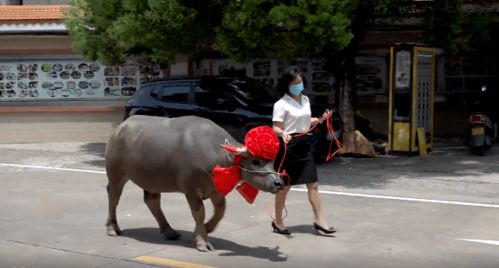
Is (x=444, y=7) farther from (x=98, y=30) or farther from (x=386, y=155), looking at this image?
(x=98, y=30)

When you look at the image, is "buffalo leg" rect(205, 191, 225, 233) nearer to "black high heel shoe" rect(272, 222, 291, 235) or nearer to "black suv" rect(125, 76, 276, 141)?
"black high heel shoe" rect(272, 222, 291, 235)

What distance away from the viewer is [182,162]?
21.7 feet

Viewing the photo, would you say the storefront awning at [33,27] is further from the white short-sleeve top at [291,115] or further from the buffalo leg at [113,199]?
the white short-sleeve top at [291,115]

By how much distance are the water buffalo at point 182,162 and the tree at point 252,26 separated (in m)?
4.58

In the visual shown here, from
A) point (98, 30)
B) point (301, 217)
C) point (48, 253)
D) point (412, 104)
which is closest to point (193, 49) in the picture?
point (98, 30)

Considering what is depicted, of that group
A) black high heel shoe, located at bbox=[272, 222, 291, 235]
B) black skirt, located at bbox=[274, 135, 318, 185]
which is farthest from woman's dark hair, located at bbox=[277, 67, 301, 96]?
black high heel shoe, located at bbox=[272, 222, 291, 235]

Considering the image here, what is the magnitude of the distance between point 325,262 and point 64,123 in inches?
489

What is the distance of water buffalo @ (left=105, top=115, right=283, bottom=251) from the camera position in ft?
20.7

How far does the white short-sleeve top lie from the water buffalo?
67 cm

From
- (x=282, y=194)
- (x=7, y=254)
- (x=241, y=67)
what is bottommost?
(x=7, y=254)

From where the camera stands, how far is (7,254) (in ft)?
22.5

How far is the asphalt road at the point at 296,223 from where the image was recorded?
6.59 metres

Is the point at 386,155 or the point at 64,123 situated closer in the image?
the point at 386,155

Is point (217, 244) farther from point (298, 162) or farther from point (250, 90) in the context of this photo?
point (250, 90)
